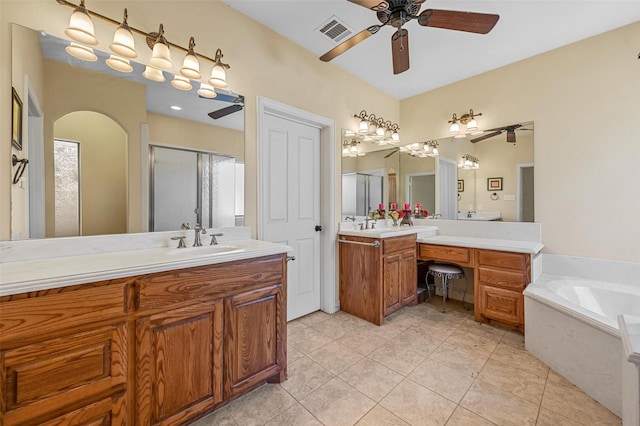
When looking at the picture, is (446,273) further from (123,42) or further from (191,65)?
(123,42)

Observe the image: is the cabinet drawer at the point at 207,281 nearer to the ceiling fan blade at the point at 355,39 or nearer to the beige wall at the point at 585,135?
the ceiling fan blade at the point at 355,39

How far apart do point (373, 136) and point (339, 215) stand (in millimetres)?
1215

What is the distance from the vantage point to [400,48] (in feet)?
6.19

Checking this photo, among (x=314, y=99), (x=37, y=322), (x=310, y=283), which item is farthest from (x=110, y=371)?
(x=314, y=99)

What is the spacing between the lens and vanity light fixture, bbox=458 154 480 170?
3.20 metres

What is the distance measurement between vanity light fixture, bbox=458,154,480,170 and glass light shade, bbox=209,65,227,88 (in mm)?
2873

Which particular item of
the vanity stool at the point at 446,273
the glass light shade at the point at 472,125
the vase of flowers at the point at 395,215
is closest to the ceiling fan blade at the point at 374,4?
the glass light shade at the point at 472,125

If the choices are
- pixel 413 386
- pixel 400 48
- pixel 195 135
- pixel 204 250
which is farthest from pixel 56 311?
pixel 400 48

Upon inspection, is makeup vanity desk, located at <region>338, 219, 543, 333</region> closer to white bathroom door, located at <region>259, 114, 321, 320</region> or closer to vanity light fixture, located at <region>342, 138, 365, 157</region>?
white bathroom door, located at <region>259, 114, 321, 320</region>

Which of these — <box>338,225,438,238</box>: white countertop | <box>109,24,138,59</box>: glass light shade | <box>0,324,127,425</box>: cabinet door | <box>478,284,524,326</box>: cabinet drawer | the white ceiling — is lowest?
<box>478,284,524,326</box>: cabinet drawer

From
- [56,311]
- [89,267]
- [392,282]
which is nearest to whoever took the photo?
[56,311]

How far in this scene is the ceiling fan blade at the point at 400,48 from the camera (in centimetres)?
181

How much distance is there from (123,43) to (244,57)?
0.93 m

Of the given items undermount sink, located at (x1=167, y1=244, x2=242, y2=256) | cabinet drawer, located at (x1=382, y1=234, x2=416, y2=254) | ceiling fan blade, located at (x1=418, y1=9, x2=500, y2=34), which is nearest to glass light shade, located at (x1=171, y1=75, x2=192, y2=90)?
undermount sink, located at (x1=167, y1=244, x2=242, y2=256)
